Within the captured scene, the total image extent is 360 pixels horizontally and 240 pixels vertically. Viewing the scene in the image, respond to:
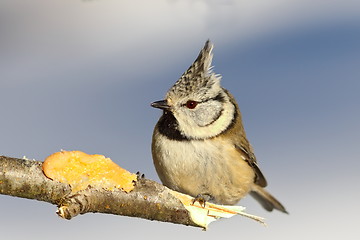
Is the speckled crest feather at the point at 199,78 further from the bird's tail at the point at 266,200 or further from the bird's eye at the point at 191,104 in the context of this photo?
the bird's tail at the point at 266,200

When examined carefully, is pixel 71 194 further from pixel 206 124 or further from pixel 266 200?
pixel 266 200

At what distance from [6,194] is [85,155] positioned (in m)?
0.75

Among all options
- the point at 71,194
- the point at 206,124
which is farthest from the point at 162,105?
the point at 71,194

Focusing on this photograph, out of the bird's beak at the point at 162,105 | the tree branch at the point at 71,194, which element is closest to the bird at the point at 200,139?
the bird's beak at the point at 162,105

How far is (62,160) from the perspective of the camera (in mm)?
4605

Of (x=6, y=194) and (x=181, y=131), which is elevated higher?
(x=181, y=131)

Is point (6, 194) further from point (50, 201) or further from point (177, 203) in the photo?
point (177, 203)

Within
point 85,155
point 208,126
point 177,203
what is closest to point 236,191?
point 208,126

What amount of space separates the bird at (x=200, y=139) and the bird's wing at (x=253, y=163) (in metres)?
0.02

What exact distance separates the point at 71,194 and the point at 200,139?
6.05ft

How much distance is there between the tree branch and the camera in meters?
4.43

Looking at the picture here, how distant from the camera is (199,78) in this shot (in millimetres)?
5730

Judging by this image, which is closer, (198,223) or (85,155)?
(85,155)

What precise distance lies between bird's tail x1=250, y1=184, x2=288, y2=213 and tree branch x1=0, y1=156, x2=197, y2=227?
8.60 ft
